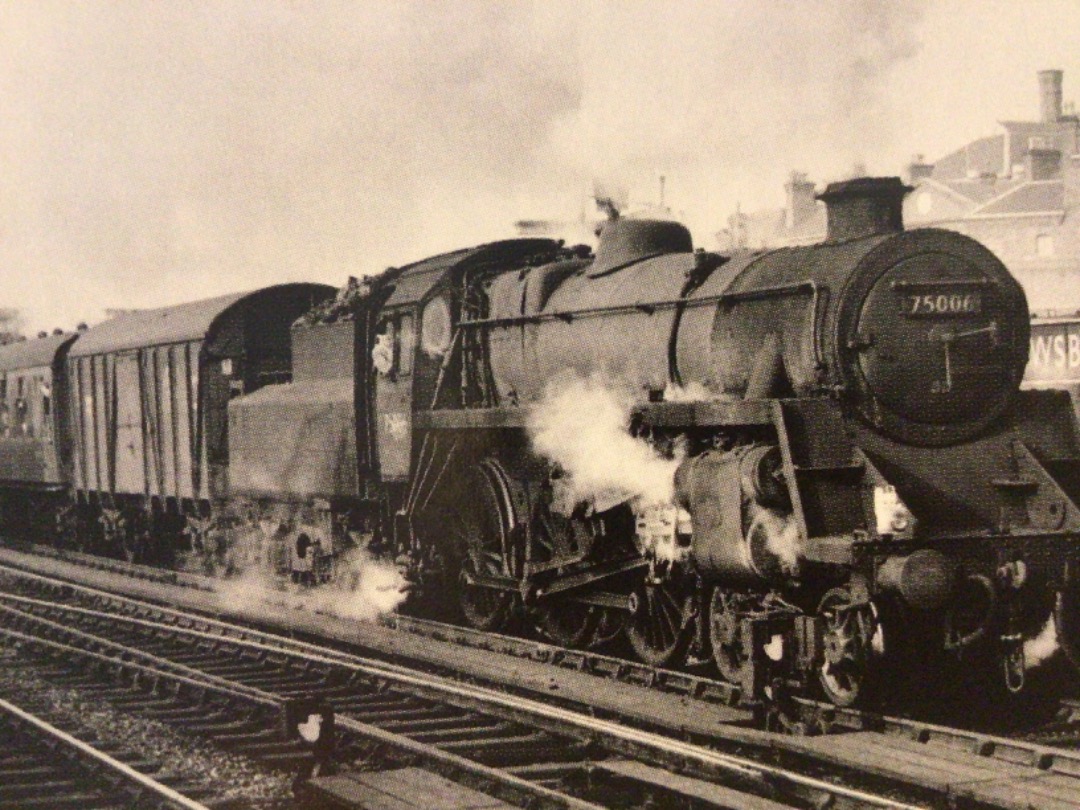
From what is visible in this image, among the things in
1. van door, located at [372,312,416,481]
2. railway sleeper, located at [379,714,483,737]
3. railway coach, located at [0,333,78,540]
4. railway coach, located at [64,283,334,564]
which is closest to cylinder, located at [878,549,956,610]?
railway sleeper, located at [379,714,483,737]

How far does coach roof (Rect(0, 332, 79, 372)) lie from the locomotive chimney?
17.4 metres

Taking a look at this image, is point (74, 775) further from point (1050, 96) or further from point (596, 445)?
point (1050, 96)

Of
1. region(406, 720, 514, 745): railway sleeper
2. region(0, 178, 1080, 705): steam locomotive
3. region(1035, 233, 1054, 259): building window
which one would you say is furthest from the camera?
region(1035, 233, 1054, 259): building window

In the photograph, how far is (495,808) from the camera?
633 centimetres

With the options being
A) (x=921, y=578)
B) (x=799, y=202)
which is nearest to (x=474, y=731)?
(x=921, y=578)

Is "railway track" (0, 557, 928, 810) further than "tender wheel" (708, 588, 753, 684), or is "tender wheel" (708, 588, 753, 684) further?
"tender wheel" (708, 588, 753, 684)

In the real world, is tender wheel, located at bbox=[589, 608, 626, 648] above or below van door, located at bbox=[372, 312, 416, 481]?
A: below

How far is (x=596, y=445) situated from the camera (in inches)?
400

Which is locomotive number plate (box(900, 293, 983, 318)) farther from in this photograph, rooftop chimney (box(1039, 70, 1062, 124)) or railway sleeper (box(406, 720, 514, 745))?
rooftop chimney (box(1039, 70, 1062, 124))

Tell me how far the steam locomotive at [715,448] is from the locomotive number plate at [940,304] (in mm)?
14

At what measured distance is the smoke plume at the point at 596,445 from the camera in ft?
31.3

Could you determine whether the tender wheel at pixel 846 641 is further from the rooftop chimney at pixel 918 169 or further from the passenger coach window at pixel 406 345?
the rooftop chimney at pixel 918 169

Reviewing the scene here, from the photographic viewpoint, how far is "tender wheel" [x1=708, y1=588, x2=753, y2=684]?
8.64 metres

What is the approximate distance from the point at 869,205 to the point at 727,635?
293 centimetres
